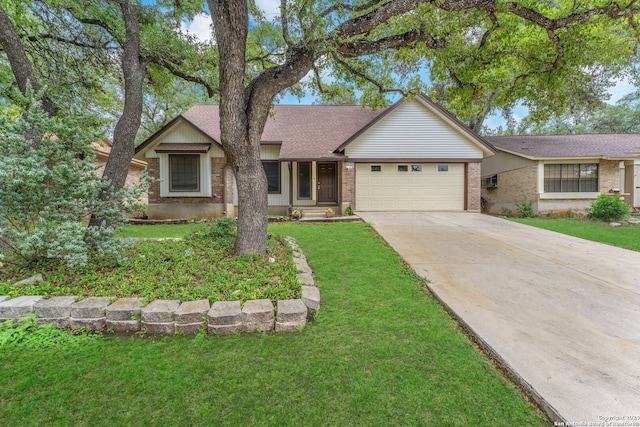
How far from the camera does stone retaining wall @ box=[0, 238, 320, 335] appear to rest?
2.81m

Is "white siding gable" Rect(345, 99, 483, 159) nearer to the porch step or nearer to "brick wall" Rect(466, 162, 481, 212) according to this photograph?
"brick wall" Rect(466, 162, 481, 212)

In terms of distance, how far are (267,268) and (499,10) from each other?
6.07 m

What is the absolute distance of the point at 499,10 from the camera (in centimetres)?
498

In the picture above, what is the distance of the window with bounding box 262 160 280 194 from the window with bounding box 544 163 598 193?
13.4m

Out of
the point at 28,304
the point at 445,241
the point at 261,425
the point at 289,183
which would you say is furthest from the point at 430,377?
the point at 289,183

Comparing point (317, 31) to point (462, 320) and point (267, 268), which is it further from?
point (462, 320)

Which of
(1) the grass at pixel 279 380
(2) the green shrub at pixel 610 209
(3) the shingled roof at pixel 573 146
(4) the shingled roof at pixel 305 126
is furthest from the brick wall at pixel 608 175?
(1) the grass at pixel 279 380

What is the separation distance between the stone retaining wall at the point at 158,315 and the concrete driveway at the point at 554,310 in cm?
206

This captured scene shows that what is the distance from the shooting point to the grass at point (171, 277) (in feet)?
10.5

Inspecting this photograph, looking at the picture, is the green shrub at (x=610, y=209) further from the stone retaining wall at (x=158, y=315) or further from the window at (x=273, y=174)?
the stone retaining wall at (x=158, y=315)

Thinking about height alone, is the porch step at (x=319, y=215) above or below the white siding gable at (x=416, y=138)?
below

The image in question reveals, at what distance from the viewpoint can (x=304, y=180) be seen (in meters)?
13.4

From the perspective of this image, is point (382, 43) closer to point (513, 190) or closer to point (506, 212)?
point (506, 212)

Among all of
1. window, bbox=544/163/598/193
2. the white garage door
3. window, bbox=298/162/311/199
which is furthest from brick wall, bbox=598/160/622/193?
window, bbox=298/162/311/199
